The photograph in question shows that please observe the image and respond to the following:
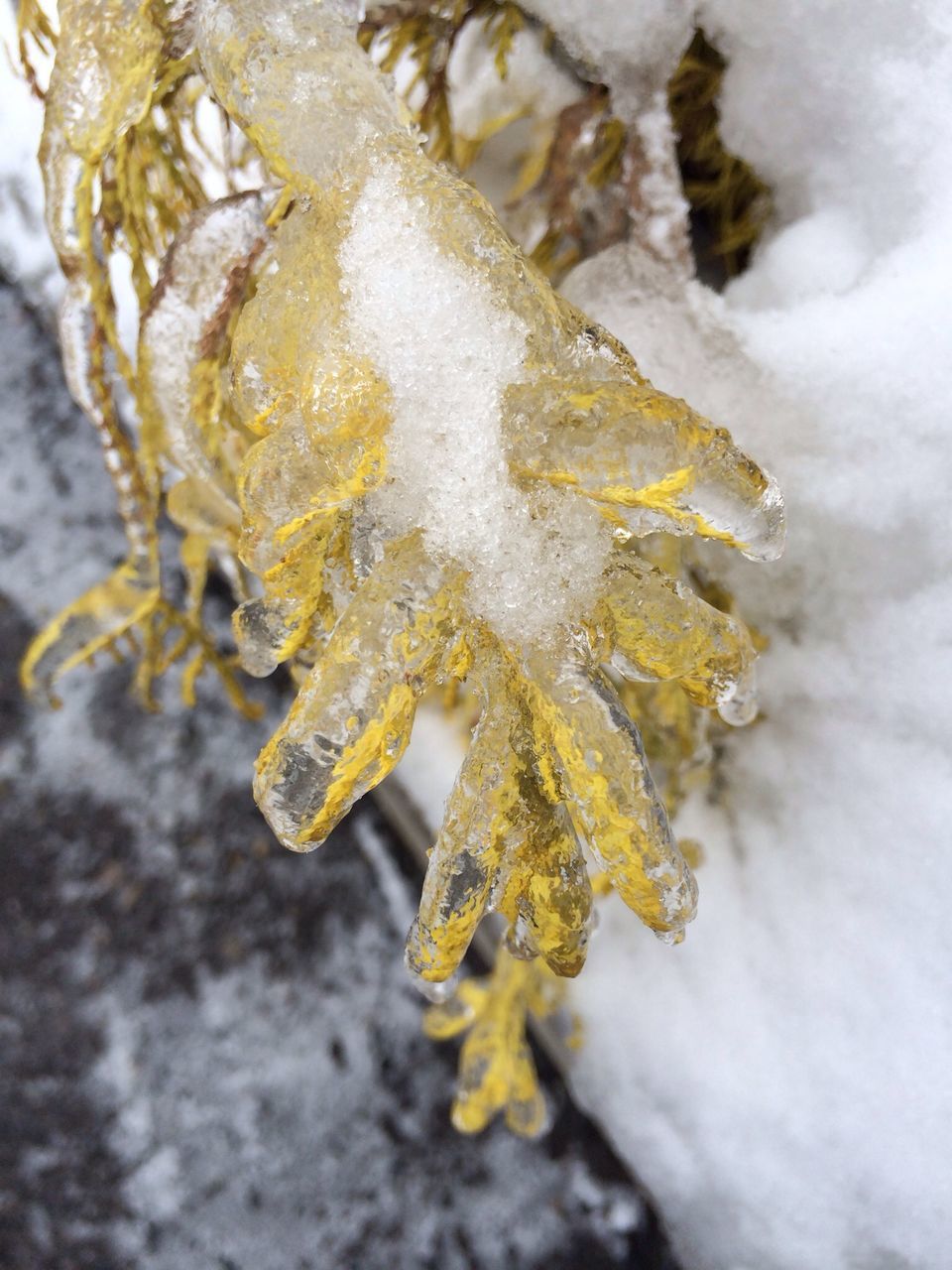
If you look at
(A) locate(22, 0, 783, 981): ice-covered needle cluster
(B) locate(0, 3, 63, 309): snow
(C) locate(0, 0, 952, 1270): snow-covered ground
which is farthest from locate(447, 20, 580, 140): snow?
(B) locate(0, 3, 63, 309): snow

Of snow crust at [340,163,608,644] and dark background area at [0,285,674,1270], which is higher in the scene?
snow crust at [340,163,608,644]

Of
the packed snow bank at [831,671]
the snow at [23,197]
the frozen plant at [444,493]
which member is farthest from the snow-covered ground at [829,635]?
the snow at [23,197]

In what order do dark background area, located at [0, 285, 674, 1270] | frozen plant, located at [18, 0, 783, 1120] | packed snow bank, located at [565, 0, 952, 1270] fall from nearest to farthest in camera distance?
frozen plant, located at [18, 0, 783, 1120], packed snow bank, located at [565, 0, 952, 1270], dark background area, located at [0, 285, 674, 1270]

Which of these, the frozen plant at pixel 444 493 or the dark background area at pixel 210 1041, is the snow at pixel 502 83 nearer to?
the frozen plant at pixel 444 493

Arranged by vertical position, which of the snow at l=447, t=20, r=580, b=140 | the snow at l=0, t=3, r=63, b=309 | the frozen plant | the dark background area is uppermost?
the snow at l=0, t=3, r=63, b=309

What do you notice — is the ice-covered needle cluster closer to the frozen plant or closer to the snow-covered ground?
the frozen plant

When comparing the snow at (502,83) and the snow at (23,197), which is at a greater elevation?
the snow at (23,197)

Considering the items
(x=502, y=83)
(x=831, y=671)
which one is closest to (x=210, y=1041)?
(x=831, y=671)

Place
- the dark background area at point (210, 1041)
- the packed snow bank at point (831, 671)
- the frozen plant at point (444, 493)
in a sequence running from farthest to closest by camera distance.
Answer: the dark background area at point (210, 1041) → the packed snow bank at point (831, 671) → the frozen plant at point (444, 493)
